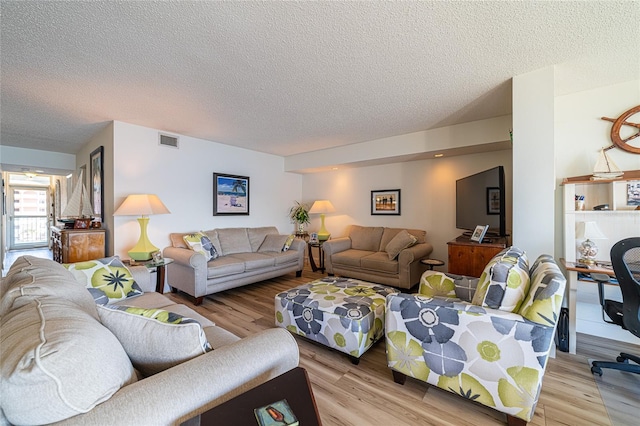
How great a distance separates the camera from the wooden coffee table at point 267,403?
0.72m

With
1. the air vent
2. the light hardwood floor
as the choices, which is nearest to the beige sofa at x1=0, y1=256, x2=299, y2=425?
the light hardwood floor

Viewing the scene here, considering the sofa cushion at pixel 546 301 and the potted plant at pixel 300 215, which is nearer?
the sofa cushion at pixel 546 301

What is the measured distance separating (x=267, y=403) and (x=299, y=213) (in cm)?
480

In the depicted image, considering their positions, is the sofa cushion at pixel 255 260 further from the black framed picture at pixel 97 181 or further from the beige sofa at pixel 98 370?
the beige sofa at pixel 98 370

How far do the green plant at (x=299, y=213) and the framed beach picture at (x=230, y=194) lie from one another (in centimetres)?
118

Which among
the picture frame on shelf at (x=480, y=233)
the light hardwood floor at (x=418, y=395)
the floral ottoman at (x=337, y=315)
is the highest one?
the picture frame on shelf at (x=480, y=233)

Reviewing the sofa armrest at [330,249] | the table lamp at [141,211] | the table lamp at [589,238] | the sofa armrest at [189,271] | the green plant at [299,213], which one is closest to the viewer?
the table lamp at [589,238]

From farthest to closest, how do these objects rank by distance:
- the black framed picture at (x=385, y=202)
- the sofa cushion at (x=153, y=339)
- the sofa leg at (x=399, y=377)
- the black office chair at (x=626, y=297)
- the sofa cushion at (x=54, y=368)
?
the black framed picture at (x=385, y=202) < the sofa leg at (x=399, y=377) < the black office chair at (x=626, y=297) < the sofa cushion at (x=153, y=339) < the sofa cushion at (x=54, y=368)

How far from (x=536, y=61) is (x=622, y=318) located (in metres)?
1.96

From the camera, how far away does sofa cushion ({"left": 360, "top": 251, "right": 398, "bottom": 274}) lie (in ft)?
11.8

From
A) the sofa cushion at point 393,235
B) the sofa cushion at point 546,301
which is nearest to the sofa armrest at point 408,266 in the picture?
the sofa cushion at point 393,235

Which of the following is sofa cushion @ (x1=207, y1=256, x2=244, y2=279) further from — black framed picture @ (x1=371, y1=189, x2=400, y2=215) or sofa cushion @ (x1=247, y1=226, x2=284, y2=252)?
black framed picture @ (x1=371, y1=189, x2=400, y2=215)

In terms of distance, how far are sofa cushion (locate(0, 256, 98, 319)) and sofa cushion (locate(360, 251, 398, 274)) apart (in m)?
3.12

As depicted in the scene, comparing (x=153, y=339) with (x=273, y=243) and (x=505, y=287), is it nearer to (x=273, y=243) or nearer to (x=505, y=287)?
(x=505, y=287)
